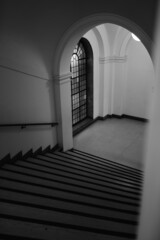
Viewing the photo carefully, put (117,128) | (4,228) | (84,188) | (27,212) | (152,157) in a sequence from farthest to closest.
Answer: (117,128)
(84,188)
(27,212)
(4,228)
(152,157)

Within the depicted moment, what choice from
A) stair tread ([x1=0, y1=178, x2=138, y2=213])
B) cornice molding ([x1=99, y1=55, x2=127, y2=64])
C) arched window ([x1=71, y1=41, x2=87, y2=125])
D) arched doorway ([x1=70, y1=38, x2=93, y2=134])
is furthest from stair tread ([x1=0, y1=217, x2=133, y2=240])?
cornice molding ([x1=99, y1=55, x2=127, y2=64])


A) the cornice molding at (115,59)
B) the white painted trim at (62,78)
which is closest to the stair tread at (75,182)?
the white painted trim at (62,78)

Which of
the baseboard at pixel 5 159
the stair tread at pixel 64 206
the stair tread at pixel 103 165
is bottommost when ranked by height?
the stair tread at pixel 103 165

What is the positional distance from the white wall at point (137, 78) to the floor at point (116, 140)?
0.74 meters

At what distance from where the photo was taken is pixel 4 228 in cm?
329

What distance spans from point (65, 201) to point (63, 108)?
156 inches

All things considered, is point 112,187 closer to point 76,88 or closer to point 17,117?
point 17,117

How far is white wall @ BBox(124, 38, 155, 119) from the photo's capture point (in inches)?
441

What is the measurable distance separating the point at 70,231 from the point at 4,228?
3.08ft

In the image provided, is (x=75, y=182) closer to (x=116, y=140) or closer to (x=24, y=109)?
(x=24, y=109)

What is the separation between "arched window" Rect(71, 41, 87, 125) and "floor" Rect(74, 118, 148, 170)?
0.88m

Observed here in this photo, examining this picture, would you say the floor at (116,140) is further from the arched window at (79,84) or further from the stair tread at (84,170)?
the stair tread at (84,170)

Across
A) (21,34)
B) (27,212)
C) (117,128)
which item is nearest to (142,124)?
(117,128)

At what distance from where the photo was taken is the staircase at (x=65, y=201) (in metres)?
3.36
